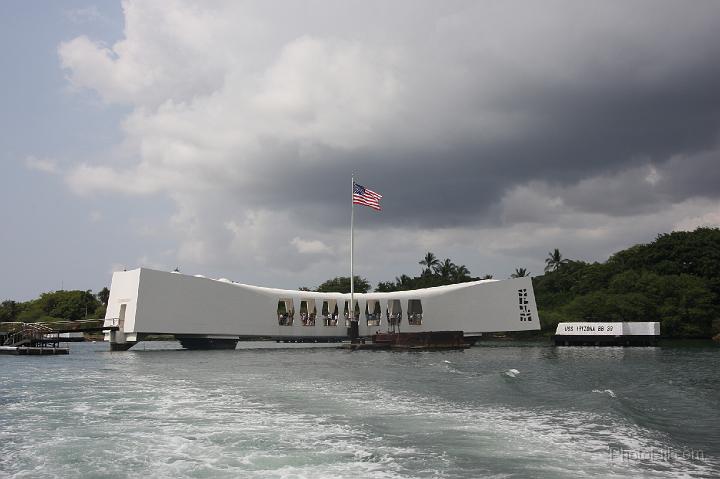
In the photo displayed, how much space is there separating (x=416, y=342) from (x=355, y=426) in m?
33.0

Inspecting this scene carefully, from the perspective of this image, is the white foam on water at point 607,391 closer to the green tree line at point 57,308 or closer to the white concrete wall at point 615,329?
the white concrete wall at point 615,329

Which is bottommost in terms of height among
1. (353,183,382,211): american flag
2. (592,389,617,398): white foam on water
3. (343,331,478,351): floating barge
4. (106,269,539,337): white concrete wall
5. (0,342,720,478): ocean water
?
(0,342,720,478): ocean water

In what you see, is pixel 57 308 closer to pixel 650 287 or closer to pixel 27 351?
pixel 27 351

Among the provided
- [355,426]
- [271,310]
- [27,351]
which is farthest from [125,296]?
[355,426]

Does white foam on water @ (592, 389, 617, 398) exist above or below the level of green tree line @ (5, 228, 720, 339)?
below

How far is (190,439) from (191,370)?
49.1 feet

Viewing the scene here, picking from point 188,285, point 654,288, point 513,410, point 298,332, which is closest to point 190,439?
point 513,410

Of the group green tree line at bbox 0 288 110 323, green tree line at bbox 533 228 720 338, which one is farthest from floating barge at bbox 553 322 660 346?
green tree line at bbox 0 288 110 323

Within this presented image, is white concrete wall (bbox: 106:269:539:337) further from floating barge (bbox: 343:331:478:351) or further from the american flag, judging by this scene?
the american flag

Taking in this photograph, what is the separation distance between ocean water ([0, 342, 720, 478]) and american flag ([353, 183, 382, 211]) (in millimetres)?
23205

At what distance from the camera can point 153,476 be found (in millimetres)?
7969

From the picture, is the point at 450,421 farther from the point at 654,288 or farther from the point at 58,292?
the point at 58,292

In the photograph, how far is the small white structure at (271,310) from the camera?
136 ft

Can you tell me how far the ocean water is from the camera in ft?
28.0
